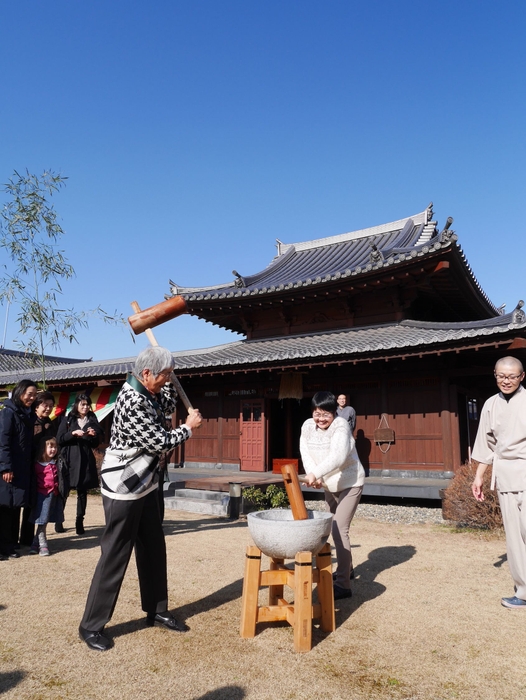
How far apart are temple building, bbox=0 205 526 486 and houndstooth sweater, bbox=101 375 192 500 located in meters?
7.83

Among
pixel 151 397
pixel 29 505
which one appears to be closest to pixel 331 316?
pixel 29 505

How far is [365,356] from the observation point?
11008 millimetres

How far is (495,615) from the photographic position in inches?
156

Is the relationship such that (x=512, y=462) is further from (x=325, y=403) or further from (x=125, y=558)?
(x=125, y=558)

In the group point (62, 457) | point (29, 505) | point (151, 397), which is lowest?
point (29, 505)

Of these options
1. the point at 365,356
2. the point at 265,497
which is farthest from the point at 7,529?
the point at 365,356

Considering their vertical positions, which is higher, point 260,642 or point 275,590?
point 275,590

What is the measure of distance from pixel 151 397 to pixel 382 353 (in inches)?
313

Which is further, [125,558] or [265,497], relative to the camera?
[265,497]

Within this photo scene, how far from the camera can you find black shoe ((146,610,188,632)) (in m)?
3.59

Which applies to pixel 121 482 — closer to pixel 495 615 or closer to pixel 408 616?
pixel 408 616

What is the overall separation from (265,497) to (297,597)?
6461 mm

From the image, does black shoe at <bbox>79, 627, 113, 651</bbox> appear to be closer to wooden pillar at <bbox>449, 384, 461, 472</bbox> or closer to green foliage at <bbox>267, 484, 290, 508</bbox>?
green foliage at <bbox>267, 484, 290, 508</bbox>

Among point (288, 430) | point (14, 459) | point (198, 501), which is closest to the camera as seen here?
point (14, 459)
